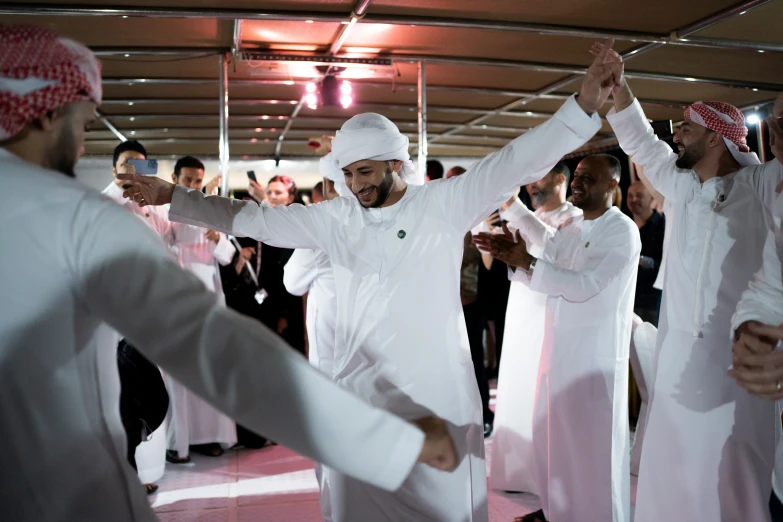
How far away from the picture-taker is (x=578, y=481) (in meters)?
3.29

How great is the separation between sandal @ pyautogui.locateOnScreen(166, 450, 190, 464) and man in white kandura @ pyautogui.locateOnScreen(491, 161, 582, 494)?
2.25 meters

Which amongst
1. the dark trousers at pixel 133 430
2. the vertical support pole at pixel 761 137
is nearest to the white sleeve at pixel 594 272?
the dark trousers at pixel 133 430

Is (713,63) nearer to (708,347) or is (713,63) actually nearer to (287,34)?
(708,347)

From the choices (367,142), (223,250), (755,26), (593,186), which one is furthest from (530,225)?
(223,250)

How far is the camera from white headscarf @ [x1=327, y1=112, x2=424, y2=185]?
2.59 meters

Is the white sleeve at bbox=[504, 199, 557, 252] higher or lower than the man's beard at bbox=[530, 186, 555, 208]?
lower

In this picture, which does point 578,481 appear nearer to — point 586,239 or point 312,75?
point 586,239

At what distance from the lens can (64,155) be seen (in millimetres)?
1230

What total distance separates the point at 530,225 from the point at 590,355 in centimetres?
115

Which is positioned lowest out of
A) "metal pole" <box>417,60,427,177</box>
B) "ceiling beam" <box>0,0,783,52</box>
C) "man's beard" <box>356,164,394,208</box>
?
"man's beard" <box>356,164,394,208</box>

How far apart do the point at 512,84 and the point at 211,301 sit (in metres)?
4.80

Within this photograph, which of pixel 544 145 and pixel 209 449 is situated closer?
pixel 544 145

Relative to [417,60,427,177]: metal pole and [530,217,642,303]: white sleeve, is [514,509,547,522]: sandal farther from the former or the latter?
[417,60,427,177]: metal pole

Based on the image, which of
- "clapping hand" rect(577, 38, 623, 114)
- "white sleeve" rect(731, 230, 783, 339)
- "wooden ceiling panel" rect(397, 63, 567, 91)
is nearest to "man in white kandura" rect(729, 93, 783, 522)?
"white sleeve" rect(731, 230, 783, 339)
